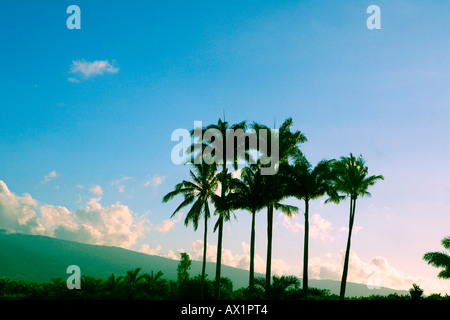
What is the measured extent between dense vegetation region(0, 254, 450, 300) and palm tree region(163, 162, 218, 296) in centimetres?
390

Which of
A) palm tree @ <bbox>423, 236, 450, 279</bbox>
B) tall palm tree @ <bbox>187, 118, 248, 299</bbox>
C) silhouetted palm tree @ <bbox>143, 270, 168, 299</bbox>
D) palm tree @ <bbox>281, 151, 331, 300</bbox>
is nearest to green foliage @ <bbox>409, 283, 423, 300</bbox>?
palm tree @ <bbox>423, 236, 450, 279</bbox>

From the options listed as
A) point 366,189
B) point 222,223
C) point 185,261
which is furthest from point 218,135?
point 185,261

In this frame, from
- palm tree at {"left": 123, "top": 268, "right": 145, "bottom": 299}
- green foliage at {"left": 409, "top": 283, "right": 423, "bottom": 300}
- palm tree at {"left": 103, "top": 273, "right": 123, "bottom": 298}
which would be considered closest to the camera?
green foliage at {"left": 409, "top": 283, "right": 423, "bottom": 300}

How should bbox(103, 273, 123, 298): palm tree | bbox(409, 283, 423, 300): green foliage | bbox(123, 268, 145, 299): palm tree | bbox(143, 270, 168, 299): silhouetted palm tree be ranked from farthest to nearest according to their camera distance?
bbox(143, 270, 168, 299): silhouetted palm tree → bbox(123, 268, 145, 299): palm tree → bbox(103, 273, 123, 298): palm tree → bbox(409, 283, 423, 300): green foliage

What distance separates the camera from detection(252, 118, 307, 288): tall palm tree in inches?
1105

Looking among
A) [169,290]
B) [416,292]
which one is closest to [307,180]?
[416,292]

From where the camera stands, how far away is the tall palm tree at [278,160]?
28.1 metres

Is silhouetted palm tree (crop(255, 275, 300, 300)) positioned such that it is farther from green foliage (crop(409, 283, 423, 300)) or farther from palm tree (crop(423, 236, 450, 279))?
palm tree (crop(423, 236, 450, 279))

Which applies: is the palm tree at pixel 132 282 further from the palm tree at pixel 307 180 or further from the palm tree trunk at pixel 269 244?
the palm tree at pixel 307 180

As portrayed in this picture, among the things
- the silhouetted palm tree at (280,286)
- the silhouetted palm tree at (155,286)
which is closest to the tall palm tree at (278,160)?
the silhouetted palm tree at (280,286)

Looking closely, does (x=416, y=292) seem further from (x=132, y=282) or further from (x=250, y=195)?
(x=132, y=282)
